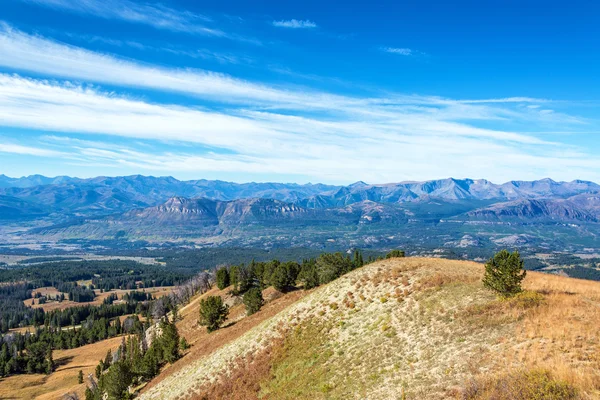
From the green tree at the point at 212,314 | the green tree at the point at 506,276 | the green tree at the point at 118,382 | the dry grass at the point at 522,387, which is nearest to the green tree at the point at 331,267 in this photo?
the green tree at the point at 212,314

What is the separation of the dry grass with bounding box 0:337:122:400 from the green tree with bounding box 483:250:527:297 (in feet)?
338

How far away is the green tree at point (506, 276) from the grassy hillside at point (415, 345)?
1334mm

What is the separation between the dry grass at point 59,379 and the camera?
105 m

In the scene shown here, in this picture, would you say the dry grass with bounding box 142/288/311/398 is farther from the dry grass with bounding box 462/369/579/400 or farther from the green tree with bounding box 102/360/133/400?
the dry grass with bounding box 462/369/579/400

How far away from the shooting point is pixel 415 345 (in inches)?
1234

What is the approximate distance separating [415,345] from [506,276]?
1175 centimetres

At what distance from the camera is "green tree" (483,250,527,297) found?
34188 mm

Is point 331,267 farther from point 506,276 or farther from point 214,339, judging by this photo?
point 506,276

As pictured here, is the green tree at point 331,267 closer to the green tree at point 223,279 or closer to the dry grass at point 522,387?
the green tree at point 223,279

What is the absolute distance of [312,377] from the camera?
3316cm

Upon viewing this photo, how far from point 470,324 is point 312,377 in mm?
15407

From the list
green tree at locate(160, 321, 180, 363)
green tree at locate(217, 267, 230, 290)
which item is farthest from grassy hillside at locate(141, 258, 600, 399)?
green tree at locate(217, 267, 230, 290)

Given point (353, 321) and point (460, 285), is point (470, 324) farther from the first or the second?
point (353, 321)

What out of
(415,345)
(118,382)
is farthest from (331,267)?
(415,345)
